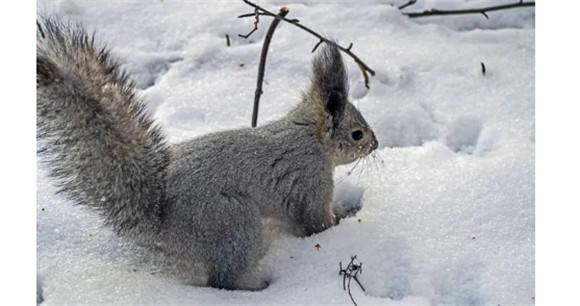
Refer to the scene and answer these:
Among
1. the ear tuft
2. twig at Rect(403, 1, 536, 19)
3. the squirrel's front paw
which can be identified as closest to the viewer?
the ear tuft

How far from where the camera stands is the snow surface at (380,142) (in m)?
2.19

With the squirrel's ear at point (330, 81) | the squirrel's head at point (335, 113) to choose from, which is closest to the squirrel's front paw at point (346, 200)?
the squirrel's head at point (335, 113)

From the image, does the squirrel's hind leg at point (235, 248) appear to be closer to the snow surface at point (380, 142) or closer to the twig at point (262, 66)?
the snow surface at point (380, 142)

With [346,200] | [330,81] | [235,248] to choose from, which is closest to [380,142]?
[346,200]

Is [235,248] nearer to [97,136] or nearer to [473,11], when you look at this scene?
[97,136]

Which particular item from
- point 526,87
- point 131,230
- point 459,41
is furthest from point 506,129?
point 131,230

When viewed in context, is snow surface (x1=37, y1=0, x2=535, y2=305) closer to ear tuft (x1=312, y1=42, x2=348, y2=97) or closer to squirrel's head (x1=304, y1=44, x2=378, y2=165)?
squirrel's head (x1=304, y1=44, x2=378, y2=165)

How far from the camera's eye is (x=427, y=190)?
254cm

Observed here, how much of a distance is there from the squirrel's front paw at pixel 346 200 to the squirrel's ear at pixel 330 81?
301mm

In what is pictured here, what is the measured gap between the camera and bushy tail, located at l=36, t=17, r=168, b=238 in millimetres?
1929

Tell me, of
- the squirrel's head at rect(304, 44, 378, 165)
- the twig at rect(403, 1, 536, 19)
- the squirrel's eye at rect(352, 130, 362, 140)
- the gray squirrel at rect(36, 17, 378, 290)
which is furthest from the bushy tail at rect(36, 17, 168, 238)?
the twig at rect(403, 1, 536, 19)

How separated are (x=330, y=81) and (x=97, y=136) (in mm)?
751

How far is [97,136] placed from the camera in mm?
2002

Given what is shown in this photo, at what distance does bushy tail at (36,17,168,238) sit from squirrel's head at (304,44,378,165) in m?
0.53
